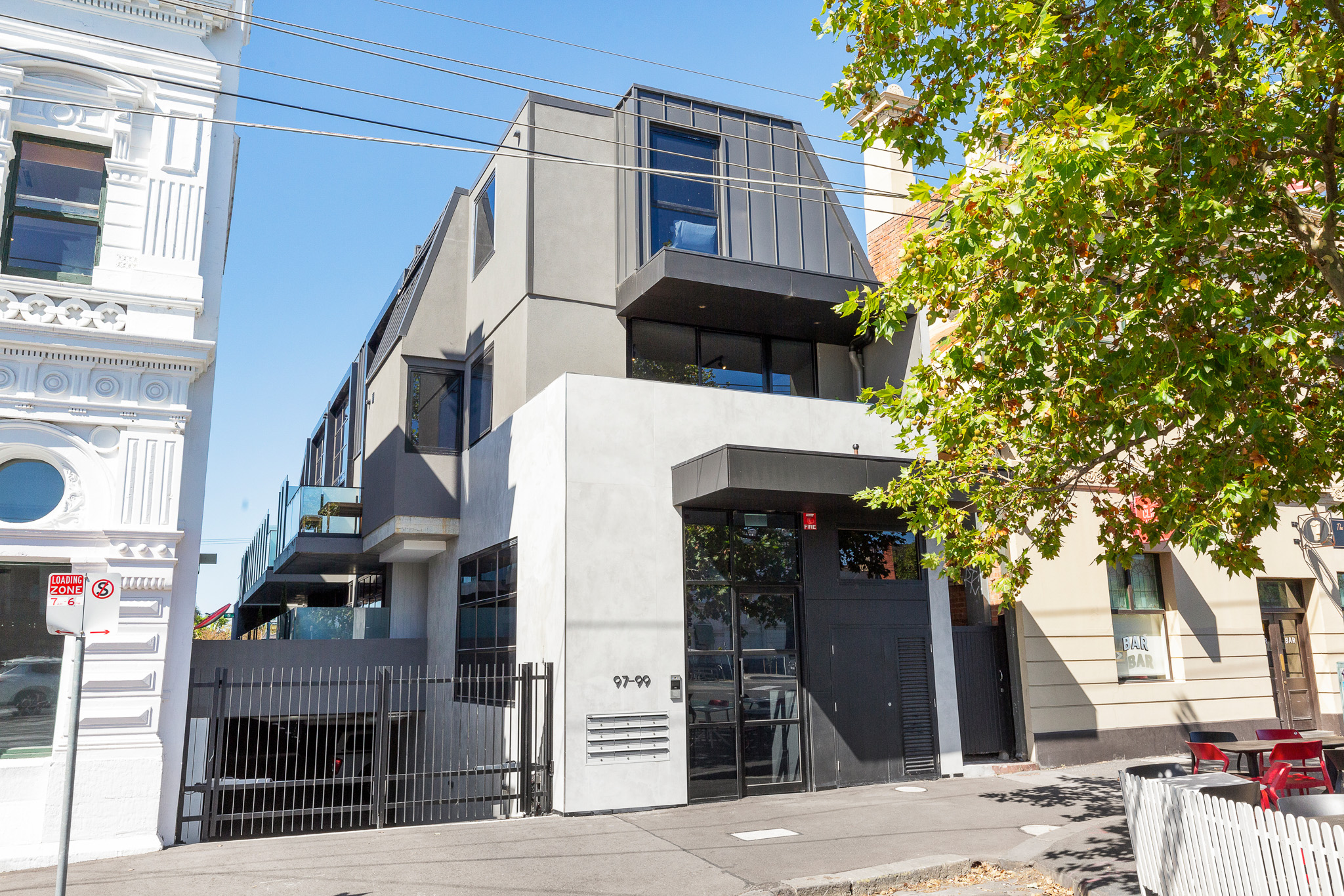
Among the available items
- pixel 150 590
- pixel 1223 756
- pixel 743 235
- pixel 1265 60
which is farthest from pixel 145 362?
pixel 1223 756

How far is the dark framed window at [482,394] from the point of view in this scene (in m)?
16.2

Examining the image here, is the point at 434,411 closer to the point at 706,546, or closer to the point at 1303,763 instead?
the point at 706,546

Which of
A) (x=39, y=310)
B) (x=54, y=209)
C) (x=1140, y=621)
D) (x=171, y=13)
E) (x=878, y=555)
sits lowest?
(x=1140, y=621)

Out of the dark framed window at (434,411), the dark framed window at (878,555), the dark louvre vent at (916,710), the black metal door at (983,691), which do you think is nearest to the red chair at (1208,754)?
the dark louvre vent at (916,710)

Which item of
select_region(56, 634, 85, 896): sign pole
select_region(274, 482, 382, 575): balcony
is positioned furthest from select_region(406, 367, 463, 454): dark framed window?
select_region(56, 634, 85, 896): sign pole

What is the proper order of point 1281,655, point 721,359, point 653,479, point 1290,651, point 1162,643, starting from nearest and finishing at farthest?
point 653,479, point 721,359, point 1162,643, point 1281,655, point 1290,651

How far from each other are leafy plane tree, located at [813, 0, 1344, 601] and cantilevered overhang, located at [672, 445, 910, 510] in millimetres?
3267

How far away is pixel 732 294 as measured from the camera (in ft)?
47.4

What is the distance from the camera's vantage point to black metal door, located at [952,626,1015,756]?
1474 cm

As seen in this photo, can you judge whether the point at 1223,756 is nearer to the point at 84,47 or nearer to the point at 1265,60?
the point at 1265,60

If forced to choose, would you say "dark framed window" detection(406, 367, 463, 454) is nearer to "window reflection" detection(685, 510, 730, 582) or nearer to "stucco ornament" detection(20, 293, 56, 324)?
"window reflection" detection(685, 510, 730, 582)

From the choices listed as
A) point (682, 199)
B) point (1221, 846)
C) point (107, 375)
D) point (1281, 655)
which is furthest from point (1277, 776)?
point (107, 375)

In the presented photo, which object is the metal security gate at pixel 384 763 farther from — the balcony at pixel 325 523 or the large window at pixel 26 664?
the balcony at pixel 325 523

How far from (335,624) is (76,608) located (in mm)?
10755
